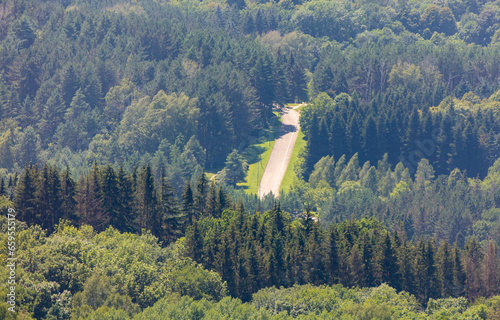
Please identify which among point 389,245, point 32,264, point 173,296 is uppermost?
point 32,264

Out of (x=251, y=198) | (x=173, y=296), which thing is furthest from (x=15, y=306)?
(x=251, y=198)

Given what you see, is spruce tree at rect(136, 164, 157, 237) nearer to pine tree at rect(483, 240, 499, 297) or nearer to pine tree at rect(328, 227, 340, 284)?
pine tree at rect(328, 227, 340, 284)

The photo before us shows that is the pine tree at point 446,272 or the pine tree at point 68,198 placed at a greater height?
the pine tree at point 68,198

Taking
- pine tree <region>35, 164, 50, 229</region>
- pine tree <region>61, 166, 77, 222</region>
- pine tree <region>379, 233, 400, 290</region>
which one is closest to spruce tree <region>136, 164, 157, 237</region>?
pine tree <region>61, 166, 77, 222</region>

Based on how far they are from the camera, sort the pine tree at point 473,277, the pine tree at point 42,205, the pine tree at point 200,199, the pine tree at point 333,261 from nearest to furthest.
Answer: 1. the pine tree at point 333,261
2. the pine tree at point 42,205
3. the pine tree at point 473,277
4. the pine tree at point 200,199

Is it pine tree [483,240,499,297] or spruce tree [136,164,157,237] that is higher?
spruce tree [136,164,157,237]

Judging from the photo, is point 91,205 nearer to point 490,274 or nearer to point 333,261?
point 333,261

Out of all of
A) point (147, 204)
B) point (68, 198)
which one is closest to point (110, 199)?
point (147, 204)

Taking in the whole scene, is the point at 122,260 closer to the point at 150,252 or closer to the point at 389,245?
the point at 150,252

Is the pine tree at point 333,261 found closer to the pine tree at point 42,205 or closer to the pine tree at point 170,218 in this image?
the pine tree at point 170,218

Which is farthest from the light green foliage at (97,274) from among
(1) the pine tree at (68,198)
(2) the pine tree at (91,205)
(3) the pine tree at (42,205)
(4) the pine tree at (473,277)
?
(4) the pine tree at (473,277)

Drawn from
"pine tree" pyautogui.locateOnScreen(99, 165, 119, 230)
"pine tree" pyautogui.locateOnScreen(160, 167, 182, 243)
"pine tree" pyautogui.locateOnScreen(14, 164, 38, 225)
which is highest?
"pine tree" pyautogui.locateOnScreen(14, 164, 38, 225)
